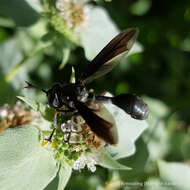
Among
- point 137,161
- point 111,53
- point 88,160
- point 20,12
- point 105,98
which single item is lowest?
point 137,161

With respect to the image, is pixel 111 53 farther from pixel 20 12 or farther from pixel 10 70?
pixel 10 70

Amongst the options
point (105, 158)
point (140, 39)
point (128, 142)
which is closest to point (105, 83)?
point (140, 39)

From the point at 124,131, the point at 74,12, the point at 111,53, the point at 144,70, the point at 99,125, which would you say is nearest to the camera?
the point at 99,125

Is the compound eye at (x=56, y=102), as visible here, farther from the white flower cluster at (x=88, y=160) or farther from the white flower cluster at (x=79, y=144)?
the white flower cluster at (x=88, y=160)

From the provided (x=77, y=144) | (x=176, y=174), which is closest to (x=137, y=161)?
(x=176, y=174)

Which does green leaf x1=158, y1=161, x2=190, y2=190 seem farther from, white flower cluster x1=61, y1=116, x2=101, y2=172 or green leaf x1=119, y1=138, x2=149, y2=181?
white flower cluster x1=61, y1=116, x2=101, y2=172

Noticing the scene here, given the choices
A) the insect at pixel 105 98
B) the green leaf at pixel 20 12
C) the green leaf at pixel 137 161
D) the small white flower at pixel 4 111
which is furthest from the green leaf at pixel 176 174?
the green leaf at pixel 20 12

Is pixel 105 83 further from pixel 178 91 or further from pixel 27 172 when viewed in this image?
pixel 27 172

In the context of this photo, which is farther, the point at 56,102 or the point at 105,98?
the point at 105,98
